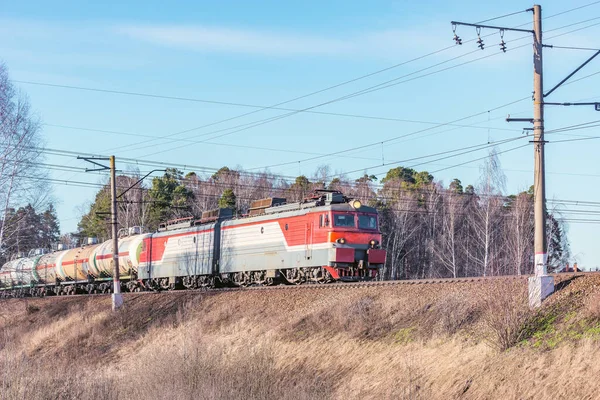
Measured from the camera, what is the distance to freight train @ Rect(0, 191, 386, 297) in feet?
103

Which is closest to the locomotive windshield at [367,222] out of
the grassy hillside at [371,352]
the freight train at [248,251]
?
the freight train at [248,251]

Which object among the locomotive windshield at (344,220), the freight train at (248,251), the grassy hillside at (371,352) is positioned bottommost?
the grassy hillside at (371,352)

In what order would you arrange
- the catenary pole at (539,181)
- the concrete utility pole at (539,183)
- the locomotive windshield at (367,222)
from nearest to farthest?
the concrete utility pole at (539,183), the catenary pole at (539,181), the locomotive windshield at (367,222)

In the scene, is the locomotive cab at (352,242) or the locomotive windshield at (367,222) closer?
the locomotive cab at (352,242)

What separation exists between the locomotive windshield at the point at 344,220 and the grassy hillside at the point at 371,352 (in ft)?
11.7

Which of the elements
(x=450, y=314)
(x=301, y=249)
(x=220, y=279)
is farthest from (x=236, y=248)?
(x=450, y=314)

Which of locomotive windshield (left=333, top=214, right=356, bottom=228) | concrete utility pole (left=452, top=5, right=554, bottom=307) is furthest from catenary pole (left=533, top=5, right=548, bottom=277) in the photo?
locomotive windshield (left=333, top=214, right=356, bottom=228)

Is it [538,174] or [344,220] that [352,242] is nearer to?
[344,220]

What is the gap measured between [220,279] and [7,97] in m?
13.0

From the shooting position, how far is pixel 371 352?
71.2 feet

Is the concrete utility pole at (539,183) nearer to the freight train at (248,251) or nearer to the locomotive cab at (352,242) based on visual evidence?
the locomotive cab at (352,242)

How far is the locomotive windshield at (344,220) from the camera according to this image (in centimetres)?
3128

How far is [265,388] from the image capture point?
20.8 meters

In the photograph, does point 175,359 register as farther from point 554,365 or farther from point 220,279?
point 220,279
